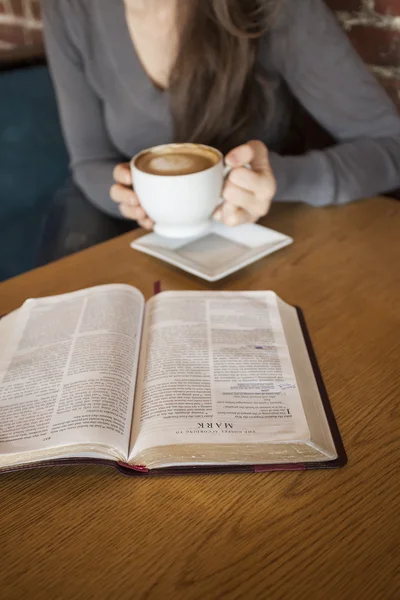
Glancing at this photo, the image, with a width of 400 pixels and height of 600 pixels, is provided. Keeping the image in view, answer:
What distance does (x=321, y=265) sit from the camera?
27.3 inches

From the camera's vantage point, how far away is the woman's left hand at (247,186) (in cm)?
69

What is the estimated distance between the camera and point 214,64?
90 centimetres

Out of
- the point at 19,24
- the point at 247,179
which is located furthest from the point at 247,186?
the point at 19,24

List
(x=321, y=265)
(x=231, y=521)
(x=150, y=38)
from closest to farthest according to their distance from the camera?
(x=231, y=521) < (x=321, y=265) < (x=150, y=38)

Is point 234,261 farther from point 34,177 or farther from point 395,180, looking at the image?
point 34,177

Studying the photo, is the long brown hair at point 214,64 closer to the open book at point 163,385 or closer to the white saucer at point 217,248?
the white saucer at point 217,248

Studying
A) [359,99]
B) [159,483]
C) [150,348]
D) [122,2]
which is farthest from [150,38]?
[159,483]

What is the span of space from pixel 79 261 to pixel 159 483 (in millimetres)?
400

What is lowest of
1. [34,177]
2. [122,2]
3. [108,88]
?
[34,177]

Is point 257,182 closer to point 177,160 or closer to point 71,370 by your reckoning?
point 177,160

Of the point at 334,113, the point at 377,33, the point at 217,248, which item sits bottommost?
the point at 217,248

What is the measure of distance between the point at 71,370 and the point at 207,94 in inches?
24.7

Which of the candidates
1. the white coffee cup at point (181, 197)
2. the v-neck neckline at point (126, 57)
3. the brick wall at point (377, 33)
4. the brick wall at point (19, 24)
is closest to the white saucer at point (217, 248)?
the white coffee cup at point (181, 197)

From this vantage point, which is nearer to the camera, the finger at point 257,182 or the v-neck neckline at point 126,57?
the finger at point 257,182
